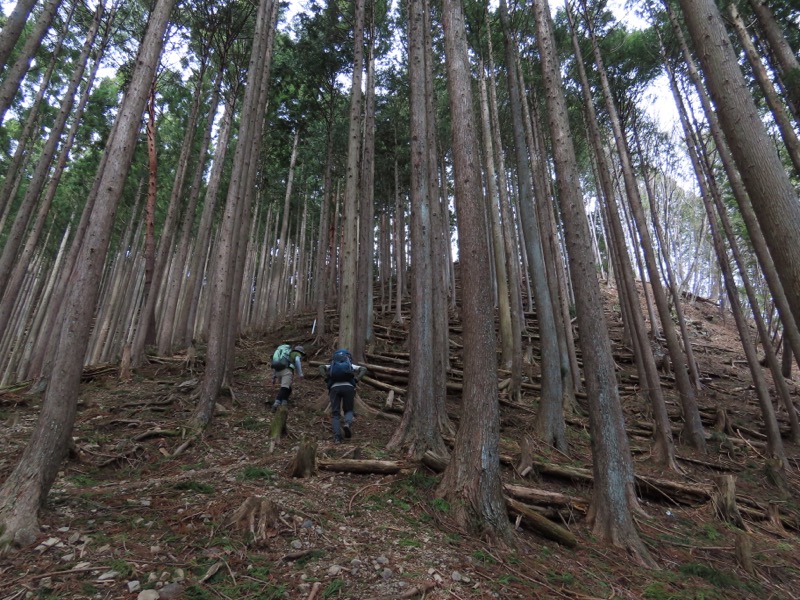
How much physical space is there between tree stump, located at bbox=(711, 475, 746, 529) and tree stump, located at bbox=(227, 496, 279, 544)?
5711 mm

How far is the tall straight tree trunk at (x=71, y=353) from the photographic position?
2914 mm

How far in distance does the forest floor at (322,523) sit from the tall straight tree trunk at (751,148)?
9.05ft

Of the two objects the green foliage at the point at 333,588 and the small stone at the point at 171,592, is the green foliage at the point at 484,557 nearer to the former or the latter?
the green foliage at the point at 333,588

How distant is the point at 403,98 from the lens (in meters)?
16.5

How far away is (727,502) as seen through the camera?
5078 millimetres

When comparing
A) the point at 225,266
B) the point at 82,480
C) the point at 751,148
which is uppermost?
the point at 225,266

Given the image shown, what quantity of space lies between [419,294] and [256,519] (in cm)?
403

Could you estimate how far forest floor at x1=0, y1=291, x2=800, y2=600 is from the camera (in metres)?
2.63

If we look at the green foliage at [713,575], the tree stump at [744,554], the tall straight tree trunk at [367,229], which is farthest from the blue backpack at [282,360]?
the tree stump at [744,554]

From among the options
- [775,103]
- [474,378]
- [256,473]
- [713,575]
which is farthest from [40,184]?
[775,103]

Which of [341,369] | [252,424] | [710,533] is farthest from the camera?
[252,424]

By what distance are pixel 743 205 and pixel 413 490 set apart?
27.8 feet

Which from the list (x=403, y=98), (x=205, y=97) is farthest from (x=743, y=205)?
(x=205, y=97)

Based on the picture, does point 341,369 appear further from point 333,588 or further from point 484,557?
point 333,588
